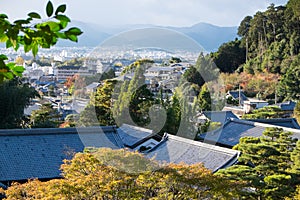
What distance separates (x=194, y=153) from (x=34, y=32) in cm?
987

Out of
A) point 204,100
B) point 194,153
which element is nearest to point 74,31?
point 194,153

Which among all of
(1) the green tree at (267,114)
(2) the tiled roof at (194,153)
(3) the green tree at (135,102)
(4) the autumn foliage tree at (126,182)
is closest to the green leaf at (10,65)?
(4) the autumn foliage tree at (126,182)

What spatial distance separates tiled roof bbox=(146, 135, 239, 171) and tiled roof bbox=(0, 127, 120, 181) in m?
1.52

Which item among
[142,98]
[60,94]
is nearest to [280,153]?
[142,98]

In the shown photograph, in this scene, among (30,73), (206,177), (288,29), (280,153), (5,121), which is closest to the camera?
(206,177)

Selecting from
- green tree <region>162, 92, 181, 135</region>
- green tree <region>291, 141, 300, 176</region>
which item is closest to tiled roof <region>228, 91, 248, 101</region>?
green tree <region>162, 92, 181, 135</region>

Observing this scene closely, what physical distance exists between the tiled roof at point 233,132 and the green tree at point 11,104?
7.40m

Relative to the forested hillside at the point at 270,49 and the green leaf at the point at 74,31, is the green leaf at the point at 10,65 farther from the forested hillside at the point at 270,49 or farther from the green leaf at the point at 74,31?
the forested hillside at the point at 270,49

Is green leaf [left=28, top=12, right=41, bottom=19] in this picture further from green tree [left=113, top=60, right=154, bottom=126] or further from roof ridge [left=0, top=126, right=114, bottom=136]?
green tree [left=113, top=60, right=154, bottom=126]

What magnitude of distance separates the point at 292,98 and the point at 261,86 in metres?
3.33

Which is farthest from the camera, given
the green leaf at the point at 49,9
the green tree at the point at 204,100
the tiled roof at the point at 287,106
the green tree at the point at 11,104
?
the tiled roof at the point at 287,106

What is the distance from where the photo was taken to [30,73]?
60.1 m

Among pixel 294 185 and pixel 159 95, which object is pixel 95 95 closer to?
pixel 159 95

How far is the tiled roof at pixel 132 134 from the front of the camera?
14.3 meters
